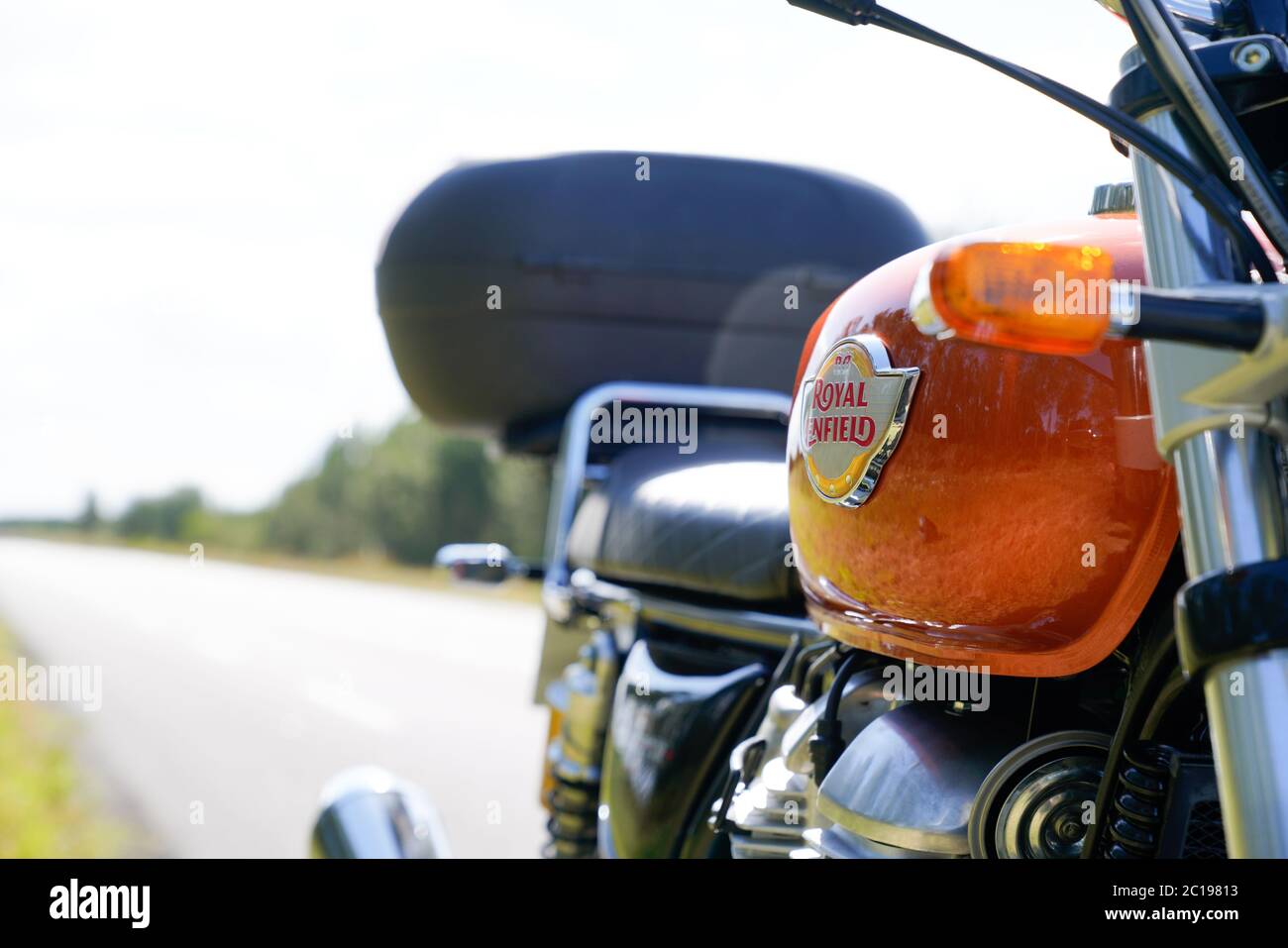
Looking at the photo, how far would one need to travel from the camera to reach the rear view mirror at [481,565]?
2072 millimetres

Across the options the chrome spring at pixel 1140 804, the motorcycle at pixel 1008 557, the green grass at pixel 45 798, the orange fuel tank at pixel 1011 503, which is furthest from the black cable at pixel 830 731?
the green grass at pixel 45 798

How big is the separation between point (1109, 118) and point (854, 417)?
0.33 meters

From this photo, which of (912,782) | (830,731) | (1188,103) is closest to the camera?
(1188,103)

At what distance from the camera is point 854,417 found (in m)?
0.92

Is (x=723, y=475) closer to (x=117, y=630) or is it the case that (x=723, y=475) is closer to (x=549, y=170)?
(x=549, y=170)

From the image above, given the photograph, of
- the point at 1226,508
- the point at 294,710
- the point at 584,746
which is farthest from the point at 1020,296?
the point at 294,710

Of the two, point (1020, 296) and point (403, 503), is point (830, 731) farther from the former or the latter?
point (403, 503)

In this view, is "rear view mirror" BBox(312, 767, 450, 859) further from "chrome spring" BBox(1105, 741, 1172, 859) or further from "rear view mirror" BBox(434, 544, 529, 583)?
"chrome spring" BBox(1105, 741, 1172, 859)

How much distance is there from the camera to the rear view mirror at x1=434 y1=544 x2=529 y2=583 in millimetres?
2072

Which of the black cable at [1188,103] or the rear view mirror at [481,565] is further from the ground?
the black cable at [1188,103]

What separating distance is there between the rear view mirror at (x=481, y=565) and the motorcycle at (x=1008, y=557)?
9.1 inches

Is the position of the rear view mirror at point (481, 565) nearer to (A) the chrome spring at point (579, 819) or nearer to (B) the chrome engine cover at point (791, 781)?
(A) the chrome spring at point (579, 819)
